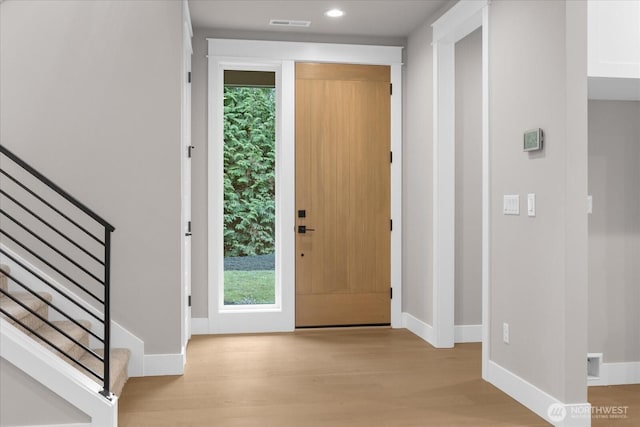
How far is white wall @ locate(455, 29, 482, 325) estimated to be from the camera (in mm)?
5105

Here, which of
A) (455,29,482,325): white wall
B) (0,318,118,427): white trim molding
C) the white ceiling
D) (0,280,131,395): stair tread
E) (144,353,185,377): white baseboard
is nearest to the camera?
(0,318,118,427): white trim molding

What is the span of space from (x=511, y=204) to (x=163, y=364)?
8.48 feet

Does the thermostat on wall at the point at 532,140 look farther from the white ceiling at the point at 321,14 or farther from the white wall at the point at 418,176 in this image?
the white ceiling at the point at 321,14

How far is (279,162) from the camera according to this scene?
556 cm

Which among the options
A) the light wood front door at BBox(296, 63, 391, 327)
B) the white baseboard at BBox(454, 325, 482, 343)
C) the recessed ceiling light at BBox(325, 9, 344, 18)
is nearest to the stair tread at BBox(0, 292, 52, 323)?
the light wood front door at BBox(296, 63, 391, 327)

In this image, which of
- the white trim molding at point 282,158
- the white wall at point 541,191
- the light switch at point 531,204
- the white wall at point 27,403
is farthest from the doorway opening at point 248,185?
the white wall at point 27,403

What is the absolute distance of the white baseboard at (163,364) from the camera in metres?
4.02

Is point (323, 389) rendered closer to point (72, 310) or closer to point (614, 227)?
point (72, 310)

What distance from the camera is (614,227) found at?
3676mm

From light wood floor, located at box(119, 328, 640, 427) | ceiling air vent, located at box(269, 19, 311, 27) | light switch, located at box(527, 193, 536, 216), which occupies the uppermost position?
ceiling air vent, located at box(269, 19, 311, 27)

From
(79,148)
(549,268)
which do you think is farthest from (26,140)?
(549,268)

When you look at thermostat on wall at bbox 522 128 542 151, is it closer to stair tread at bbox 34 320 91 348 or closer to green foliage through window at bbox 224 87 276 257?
stair tread at bbox 34 320 91 348

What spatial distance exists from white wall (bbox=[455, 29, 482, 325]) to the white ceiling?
57 centimetres

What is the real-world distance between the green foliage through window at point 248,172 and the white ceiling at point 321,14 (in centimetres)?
147
